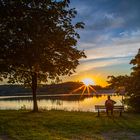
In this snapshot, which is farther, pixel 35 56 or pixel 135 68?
pixel 135 68

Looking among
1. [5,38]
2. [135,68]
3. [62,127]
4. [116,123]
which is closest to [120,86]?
[135,68]

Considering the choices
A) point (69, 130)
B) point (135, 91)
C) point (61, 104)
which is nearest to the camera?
point (69, 130)

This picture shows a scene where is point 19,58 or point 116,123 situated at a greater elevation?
point 19,58

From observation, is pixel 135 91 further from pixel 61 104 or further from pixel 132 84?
pixel 61 104

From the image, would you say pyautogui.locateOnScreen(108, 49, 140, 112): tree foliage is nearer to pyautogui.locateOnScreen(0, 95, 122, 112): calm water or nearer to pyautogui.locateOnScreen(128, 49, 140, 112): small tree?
pyautogui.locateOnScreen(128, 49, 140, 112): small tree

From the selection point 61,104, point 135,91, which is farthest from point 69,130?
point 61,104

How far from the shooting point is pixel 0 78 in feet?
131

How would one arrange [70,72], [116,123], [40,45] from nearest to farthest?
[40,45], [116,123], [70,72]

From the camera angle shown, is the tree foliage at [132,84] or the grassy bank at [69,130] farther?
the tree foliage at [132,84]

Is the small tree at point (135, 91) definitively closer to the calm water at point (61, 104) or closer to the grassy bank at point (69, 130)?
the calm water at point (61, 104)

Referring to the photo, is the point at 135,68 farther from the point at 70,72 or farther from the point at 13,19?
the point at 13,19

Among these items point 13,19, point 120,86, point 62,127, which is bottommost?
point 62,127

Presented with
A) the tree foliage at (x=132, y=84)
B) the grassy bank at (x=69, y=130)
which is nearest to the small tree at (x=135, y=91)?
the tree foliage at (x=132, y=84)

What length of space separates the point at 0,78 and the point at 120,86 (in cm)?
1155
